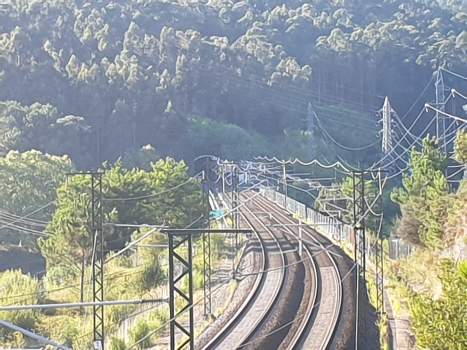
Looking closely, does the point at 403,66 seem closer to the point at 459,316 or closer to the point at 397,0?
the point at 397,0

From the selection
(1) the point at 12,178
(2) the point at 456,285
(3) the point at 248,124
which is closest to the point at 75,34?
(3) the point at 248,124

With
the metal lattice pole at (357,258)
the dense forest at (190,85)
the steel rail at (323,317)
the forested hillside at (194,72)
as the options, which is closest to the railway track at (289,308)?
the steel rail at (323,317)

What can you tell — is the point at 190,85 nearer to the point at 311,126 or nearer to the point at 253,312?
the point at 311,126

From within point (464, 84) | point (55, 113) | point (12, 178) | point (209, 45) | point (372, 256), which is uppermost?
point (209, 45)

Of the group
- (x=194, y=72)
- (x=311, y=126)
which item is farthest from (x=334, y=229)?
(x=194, y=72)

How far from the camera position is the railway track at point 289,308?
11.1m

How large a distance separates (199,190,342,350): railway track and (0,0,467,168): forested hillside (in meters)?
23.8

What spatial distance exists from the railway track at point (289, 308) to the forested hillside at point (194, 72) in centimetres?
2379

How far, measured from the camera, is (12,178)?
83.6 feet

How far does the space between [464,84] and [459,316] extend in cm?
4594

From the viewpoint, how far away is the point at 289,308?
13.3m

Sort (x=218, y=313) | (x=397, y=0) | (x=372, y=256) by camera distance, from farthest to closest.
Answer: (x=397, y=0) < (x=372, y=256) < (x=218, y=313)

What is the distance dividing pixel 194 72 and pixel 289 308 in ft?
121

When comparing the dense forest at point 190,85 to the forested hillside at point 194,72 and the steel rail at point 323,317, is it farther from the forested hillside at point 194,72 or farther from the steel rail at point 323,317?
the steel rail at point 323,317
